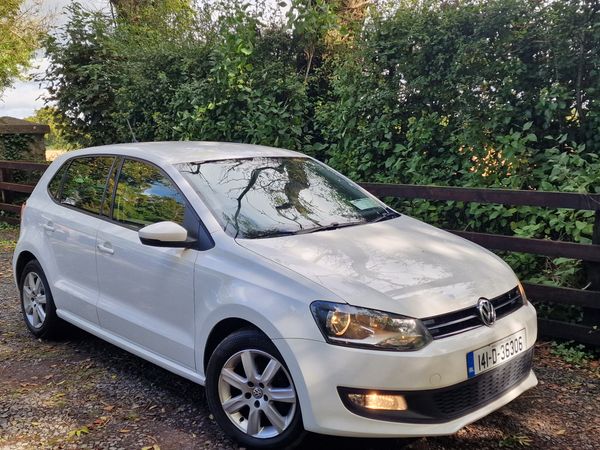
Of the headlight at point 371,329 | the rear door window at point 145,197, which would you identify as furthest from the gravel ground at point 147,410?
the rear door window at point 145,197

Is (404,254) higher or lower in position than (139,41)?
lower

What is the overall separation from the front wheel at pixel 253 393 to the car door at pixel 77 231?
1438mm

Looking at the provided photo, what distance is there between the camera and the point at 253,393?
10.5ft

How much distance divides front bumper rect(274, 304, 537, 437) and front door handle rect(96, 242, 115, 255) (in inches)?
66.0

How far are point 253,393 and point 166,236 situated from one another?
39.5 inches

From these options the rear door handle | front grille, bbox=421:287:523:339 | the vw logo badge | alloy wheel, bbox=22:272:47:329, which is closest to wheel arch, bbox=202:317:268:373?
front grille, bbox=421:287:523:339

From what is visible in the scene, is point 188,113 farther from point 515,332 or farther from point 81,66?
point 515,332

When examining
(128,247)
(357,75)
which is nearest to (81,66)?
(357,75)

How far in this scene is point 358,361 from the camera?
110 inches

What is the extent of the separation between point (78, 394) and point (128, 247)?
42.6 inches

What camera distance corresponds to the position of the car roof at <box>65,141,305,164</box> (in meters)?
4.08

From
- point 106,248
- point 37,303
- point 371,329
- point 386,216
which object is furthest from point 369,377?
point 37,303

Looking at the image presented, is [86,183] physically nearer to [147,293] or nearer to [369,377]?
[147,293]

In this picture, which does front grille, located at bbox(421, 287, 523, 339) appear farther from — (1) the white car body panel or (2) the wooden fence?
(2) the wooden fence
